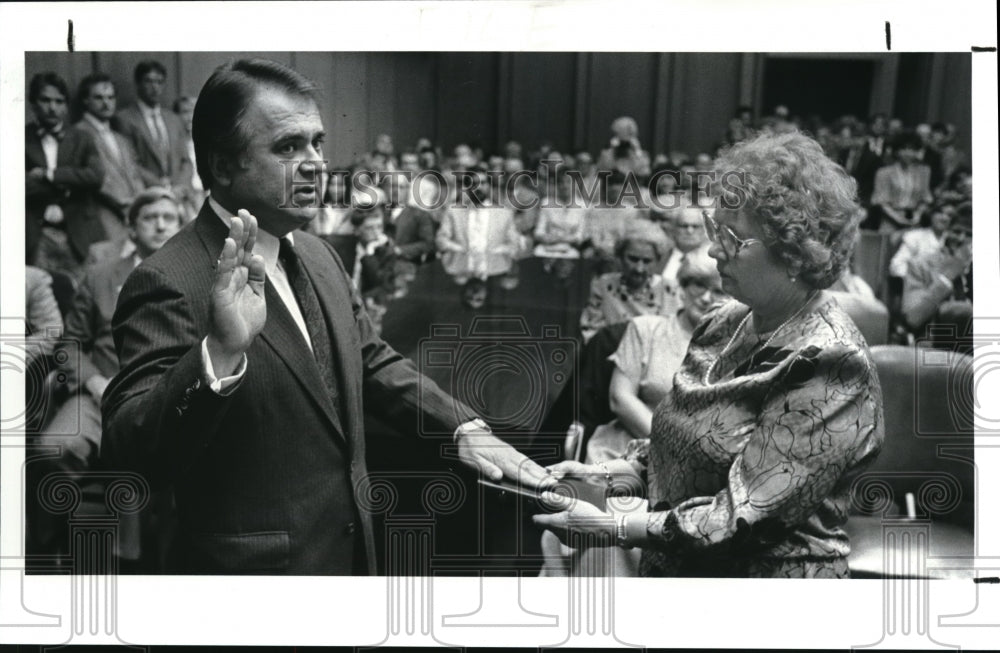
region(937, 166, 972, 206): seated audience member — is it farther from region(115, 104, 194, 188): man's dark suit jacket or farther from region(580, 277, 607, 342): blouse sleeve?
region(115, 104, 194, 188): man's dark suit jacket

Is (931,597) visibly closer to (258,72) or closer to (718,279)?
(718,279)

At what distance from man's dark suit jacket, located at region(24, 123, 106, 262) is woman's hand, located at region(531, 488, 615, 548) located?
2042 millimetres

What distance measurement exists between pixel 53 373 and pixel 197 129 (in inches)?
43.3

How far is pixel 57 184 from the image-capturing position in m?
5.15

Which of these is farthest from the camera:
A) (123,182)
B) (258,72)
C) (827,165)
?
(123,182)

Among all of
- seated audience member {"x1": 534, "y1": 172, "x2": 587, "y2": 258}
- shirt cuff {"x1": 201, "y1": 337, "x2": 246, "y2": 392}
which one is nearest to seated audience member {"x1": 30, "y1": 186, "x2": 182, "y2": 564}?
shirt cuff {"x1": 201, "y1": 337, "x2": 246, "y2": 392}

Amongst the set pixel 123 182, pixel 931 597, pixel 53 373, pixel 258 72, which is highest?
pixel 258 72

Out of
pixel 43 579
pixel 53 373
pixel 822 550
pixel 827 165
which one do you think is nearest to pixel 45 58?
pixel 53 373

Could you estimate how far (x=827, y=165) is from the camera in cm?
440

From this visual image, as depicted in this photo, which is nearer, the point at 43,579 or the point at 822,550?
the point at 822,550

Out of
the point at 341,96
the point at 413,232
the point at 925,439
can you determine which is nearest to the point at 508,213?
the point at 413,232

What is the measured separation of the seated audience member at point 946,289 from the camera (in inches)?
201

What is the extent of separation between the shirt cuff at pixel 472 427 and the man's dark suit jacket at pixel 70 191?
1.60 meters

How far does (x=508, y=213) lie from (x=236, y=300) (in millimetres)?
1164
